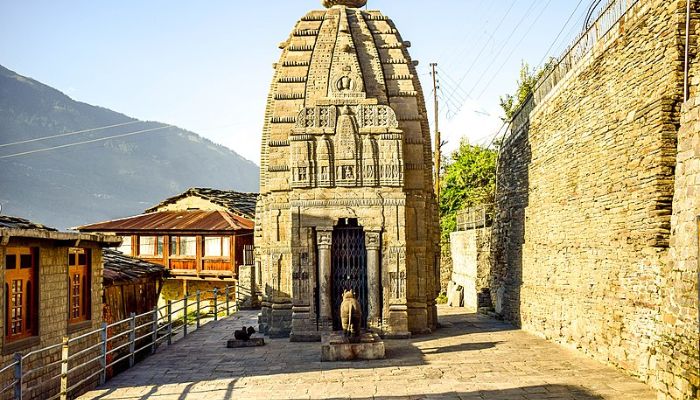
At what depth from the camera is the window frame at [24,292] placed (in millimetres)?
10914

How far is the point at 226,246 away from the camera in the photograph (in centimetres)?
3136

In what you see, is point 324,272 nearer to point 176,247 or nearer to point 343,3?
point 343,3

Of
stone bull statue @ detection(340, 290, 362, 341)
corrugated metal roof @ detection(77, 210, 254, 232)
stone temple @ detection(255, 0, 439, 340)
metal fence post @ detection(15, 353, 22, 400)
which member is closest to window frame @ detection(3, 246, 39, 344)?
metal fence post @ detection(15, 353, 22, 400)

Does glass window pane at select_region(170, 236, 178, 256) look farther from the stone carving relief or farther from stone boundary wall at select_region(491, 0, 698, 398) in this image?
stone boundary wall at select_region(491, 0, 698, 398)

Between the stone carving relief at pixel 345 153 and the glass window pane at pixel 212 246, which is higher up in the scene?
the stone carving relief at pixel 345 153

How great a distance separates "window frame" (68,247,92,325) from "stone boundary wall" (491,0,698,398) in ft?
33.4

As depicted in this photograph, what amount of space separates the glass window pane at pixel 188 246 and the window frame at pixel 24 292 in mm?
19929

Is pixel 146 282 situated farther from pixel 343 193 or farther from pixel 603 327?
pixel 603 327

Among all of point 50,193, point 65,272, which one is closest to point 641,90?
point 65,272

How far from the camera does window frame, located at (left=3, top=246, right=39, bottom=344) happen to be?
10914mm

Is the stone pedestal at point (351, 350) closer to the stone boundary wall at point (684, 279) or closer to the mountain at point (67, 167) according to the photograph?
the stone boundary wall at point (684, 279)

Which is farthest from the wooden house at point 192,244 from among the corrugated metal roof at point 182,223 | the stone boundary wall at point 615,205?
the stone boundary wall at point 615,205

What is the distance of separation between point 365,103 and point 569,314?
301 inches

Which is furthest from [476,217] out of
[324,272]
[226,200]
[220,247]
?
[226,200]
